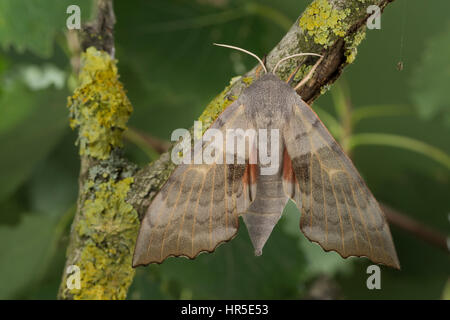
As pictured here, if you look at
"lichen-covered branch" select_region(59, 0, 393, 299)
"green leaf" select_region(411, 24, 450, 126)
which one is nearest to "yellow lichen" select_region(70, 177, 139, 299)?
"lichen-covered branch" select_region(59, 0, 393, 299)

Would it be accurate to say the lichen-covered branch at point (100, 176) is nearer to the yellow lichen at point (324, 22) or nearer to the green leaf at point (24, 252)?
the yellow lichen at point (324, 22)

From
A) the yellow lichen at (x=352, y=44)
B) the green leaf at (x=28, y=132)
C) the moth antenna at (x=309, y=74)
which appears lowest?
the moth antenna at (x=309, y=74)

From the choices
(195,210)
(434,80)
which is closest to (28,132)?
(195,210)

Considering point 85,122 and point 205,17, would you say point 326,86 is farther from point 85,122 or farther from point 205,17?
point 205,17

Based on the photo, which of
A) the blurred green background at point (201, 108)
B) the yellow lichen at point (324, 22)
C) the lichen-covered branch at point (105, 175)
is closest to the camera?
the yellow lichen at point (324, 22)

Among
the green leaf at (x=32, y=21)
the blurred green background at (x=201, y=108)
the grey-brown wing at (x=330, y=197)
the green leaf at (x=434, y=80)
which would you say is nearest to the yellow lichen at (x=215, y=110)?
the grey-brown wing at (x=330, y=197)

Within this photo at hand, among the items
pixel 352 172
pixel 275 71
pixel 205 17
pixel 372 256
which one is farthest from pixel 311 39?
pixel 205 17
